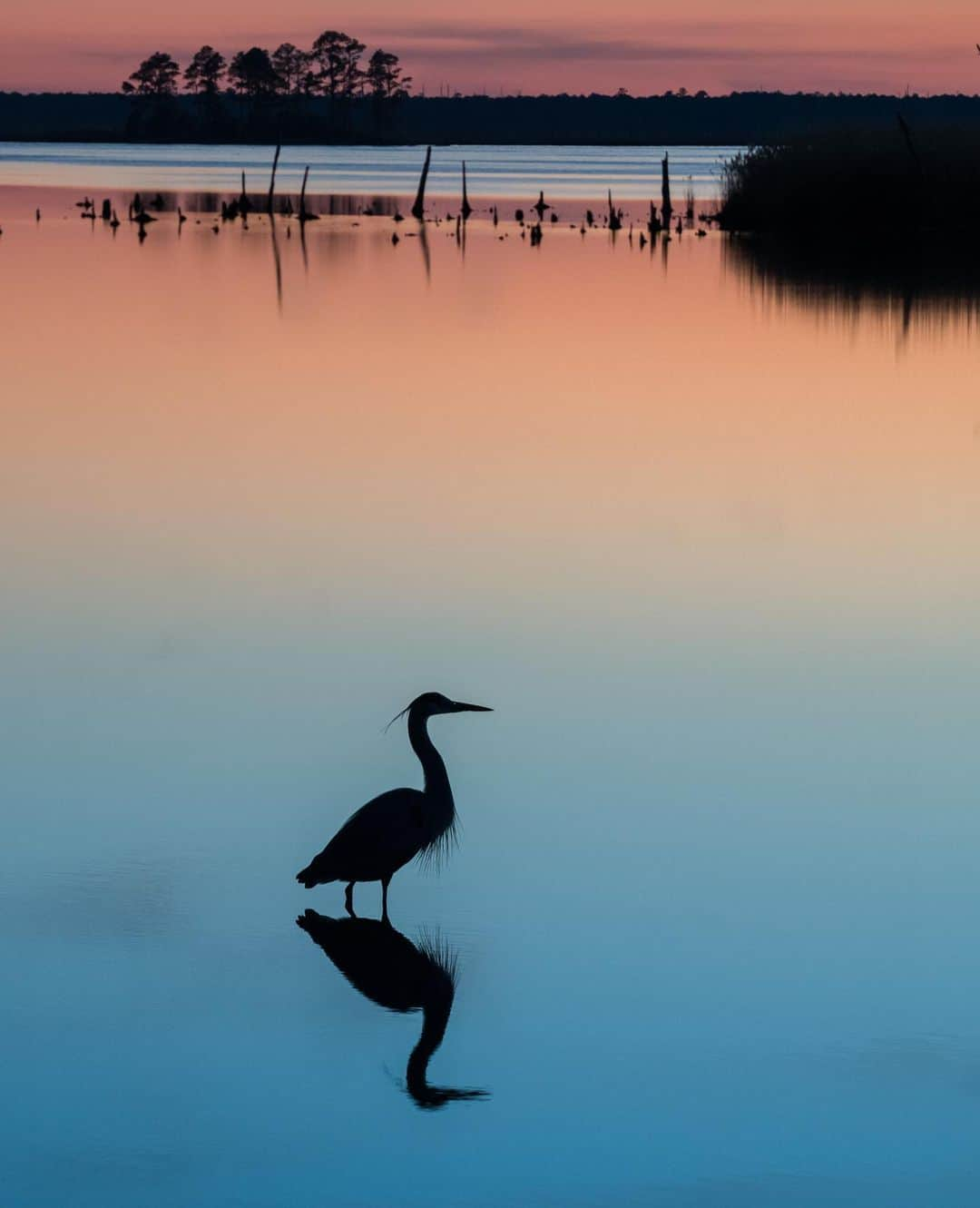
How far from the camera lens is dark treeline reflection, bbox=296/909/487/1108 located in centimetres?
555

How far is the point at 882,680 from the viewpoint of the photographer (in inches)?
361

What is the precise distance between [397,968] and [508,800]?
1547mm

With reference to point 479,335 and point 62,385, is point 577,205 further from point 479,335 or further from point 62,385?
point 62,385

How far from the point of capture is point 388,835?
6391 millimetres

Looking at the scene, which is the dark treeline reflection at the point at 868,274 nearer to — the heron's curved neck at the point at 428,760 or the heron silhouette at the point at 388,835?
the heron's curved neck at the point at 428,760

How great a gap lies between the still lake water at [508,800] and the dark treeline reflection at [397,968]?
0.07m

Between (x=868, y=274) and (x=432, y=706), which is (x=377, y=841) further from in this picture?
(x=868, y=274)

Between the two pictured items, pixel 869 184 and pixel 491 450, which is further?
pixel 869 184

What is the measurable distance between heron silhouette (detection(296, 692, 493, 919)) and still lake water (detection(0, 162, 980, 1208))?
0.14 metres

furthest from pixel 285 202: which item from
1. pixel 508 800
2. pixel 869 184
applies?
pixel 508 800

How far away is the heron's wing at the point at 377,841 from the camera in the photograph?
6352mm

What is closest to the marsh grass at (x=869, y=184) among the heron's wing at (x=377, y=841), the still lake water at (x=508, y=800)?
the still lake water at (x=508, y=800)

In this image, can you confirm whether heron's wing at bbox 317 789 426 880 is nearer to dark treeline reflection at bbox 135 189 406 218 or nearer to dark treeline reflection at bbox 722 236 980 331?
dark treeline reflection at bbox 722 236 980 331

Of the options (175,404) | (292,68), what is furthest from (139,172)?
(175,404)
